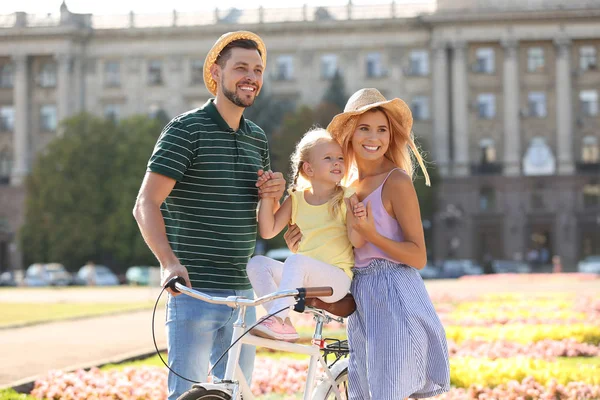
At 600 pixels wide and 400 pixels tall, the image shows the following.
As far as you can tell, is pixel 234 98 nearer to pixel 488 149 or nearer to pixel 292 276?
pixel 292 276

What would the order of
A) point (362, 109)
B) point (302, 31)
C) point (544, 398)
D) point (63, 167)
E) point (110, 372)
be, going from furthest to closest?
1. point (302, 31)
2. point (63, 167)
3. point (110, 372)
4. point (544, 398)
5. point (362, 109)

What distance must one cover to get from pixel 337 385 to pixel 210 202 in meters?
1.18

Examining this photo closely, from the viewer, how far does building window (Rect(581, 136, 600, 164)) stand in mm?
72681

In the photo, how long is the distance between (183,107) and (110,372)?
65341mm

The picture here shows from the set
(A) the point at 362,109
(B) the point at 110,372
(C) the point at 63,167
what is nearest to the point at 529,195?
(C) the point at 63,167

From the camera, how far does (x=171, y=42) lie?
77.5 meters

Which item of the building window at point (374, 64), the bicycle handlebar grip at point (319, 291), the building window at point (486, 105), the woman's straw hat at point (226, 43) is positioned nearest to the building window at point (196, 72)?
the building window at point (374, 64)

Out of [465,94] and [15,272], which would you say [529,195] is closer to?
[465,94]

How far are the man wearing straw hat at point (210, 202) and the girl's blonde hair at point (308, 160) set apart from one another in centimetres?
10

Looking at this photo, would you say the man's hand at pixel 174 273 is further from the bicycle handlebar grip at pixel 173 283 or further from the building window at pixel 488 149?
the building window at pixel 488 149

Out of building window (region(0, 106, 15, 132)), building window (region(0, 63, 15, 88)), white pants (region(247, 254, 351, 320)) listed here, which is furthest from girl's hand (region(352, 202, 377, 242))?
building window (region(0, 63, 15, 88))

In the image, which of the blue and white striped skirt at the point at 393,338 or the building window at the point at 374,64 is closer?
the blue and white striped skirt at the point at 393,338

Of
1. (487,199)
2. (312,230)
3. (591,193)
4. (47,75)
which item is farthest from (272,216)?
(47,75)

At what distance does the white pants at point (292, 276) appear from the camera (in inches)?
221
